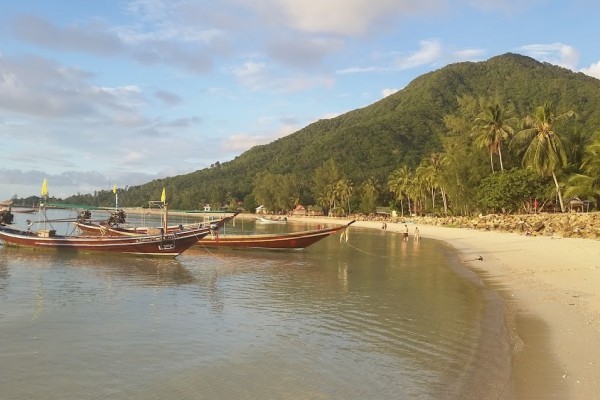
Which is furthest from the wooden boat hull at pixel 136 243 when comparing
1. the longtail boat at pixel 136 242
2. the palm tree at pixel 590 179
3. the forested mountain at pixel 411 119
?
the forested mountain at pixel 411 119

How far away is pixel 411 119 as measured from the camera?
144375 millimetres

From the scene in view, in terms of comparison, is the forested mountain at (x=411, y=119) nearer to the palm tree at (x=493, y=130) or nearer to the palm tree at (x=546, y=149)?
the palm tree at (x=493, y=130)

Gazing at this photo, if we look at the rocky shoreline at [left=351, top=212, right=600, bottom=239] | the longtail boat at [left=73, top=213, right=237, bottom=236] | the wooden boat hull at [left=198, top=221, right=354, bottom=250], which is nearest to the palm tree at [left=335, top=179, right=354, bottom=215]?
the rocky shoreline at [left=351, top=212, right=600, bottom=239]

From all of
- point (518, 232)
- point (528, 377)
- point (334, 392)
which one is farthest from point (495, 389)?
point (518, 232)

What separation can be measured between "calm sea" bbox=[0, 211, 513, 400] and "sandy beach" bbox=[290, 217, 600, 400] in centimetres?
41

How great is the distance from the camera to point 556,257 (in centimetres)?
2291

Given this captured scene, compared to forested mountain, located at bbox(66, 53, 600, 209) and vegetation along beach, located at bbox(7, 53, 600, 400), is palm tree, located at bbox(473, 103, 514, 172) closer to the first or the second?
vegetation along beach, located at bbox(7, 53, 600, 400)

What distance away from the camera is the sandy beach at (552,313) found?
741cm

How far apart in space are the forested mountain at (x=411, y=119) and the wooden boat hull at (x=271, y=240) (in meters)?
84.8

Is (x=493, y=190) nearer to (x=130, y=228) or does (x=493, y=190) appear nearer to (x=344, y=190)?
(x=130, y=228)

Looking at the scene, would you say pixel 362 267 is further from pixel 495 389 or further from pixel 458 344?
pixel 495 389

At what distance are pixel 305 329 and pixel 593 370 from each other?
230 inches

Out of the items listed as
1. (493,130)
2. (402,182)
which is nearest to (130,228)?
(493,130)

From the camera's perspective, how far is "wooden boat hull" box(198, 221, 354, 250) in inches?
1304
